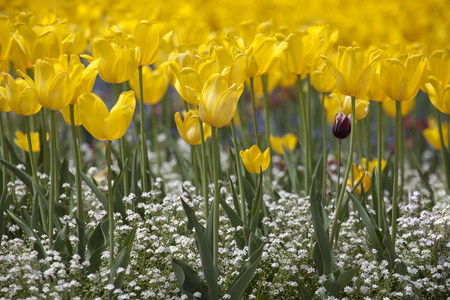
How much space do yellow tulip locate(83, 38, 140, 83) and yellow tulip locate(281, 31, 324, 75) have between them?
759 mm

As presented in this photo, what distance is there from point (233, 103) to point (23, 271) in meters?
0.96

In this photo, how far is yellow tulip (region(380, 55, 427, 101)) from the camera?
2145mm

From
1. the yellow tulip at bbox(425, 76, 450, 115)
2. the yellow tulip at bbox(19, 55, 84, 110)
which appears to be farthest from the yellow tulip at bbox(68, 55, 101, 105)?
the yellow tulip at bbox(425, 76, 450, 115)

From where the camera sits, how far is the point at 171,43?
347 centimetres

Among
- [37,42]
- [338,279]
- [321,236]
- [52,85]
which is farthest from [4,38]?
[338,279]

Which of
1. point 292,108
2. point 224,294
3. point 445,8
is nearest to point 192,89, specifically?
point 224,294

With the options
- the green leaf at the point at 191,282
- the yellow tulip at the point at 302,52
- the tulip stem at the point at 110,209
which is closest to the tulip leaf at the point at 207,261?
the green leaf at the point at 191,282

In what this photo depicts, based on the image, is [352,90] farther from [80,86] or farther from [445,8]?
[445,8]

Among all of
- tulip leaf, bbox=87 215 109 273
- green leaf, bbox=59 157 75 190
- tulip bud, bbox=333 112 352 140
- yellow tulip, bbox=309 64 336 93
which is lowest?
tulip leaf, bbox=87 215 109 273

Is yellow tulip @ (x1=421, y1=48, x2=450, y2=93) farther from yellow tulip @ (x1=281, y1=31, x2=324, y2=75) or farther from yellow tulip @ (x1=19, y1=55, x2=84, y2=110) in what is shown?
yellow tulip @ (x1=19, y1=55, x2=84, y2=110)

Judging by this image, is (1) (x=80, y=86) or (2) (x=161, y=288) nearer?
(1) (x=80, y=86)

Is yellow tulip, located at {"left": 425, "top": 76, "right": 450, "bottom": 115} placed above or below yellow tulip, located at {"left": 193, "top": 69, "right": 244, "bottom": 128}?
below

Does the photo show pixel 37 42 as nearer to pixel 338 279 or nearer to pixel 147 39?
pixel 147 39

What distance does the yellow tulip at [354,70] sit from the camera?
6.88 ft
